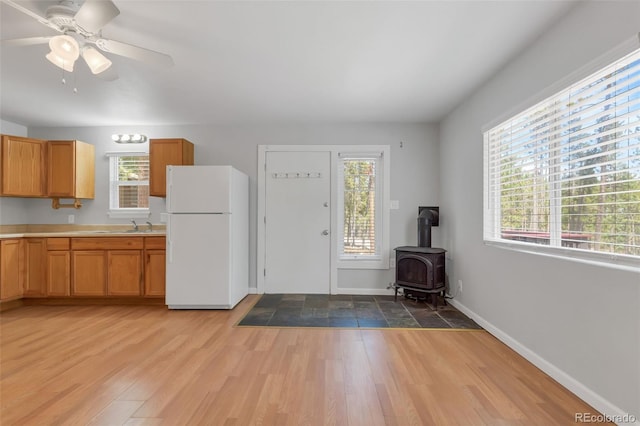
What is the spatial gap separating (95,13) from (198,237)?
236 centimetres

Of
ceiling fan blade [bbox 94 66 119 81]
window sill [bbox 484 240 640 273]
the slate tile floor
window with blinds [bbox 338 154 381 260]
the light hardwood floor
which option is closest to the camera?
window sill [bbox 484 240 640 273]

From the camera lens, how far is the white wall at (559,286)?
159 centimetres

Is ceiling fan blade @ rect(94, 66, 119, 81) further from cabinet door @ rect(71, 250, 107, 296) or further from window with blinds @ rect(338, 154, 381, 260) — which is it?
window with blinds @ rect(338, 154, 381, 260)

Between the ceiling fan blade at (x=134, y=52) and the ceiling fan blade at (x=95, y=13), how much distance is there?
0.14 metres

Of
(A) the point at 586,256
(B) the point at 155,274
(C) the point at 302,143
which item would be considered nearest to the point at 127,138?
(B) the point at 155,274

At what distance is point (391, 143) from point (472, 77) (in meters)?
1.57

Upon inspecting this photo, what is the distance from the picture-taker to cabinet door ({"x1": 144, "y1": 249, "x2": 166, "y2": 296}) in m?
3.79

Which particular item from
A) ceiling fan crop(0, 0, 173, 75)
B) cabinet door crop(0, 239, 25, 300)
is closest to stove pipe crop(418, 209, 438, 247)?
ceiling fan crop(0, 0, 173, 75)

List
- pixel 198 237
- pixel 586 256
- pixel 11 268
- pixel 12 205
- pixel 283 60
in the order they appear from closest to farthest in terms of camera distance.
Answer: pixel 586 256
pixel 283 60
pixel 198 237
pixel 11 268
pixel 12 205

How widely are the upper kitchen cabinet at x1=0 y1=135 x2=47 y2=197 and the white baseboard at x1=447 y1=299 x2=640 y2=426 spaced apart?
5.78 metres

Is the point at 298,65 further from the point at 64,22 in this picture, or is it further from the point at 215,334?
the point at 215,334

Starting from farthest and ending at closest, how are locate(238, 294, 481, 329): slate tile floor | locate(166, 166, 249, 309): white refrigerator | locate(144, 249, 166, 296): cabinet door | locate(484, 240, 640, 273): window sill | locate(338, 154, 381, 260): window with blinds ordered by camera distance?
locate(338, 154, 381, 260): window with blinds < locate(144, 249, 166, 296): cabinet door < locate(166, 166, 249, 309): white refrigerator < locate(238, 294, 481, 329): slate tile floor < locate(484, 240, 640, 273): window sill

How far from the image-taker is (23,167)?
3.96m

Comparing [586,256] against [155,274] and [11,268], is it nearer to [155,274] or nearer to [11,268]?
[155,274]
